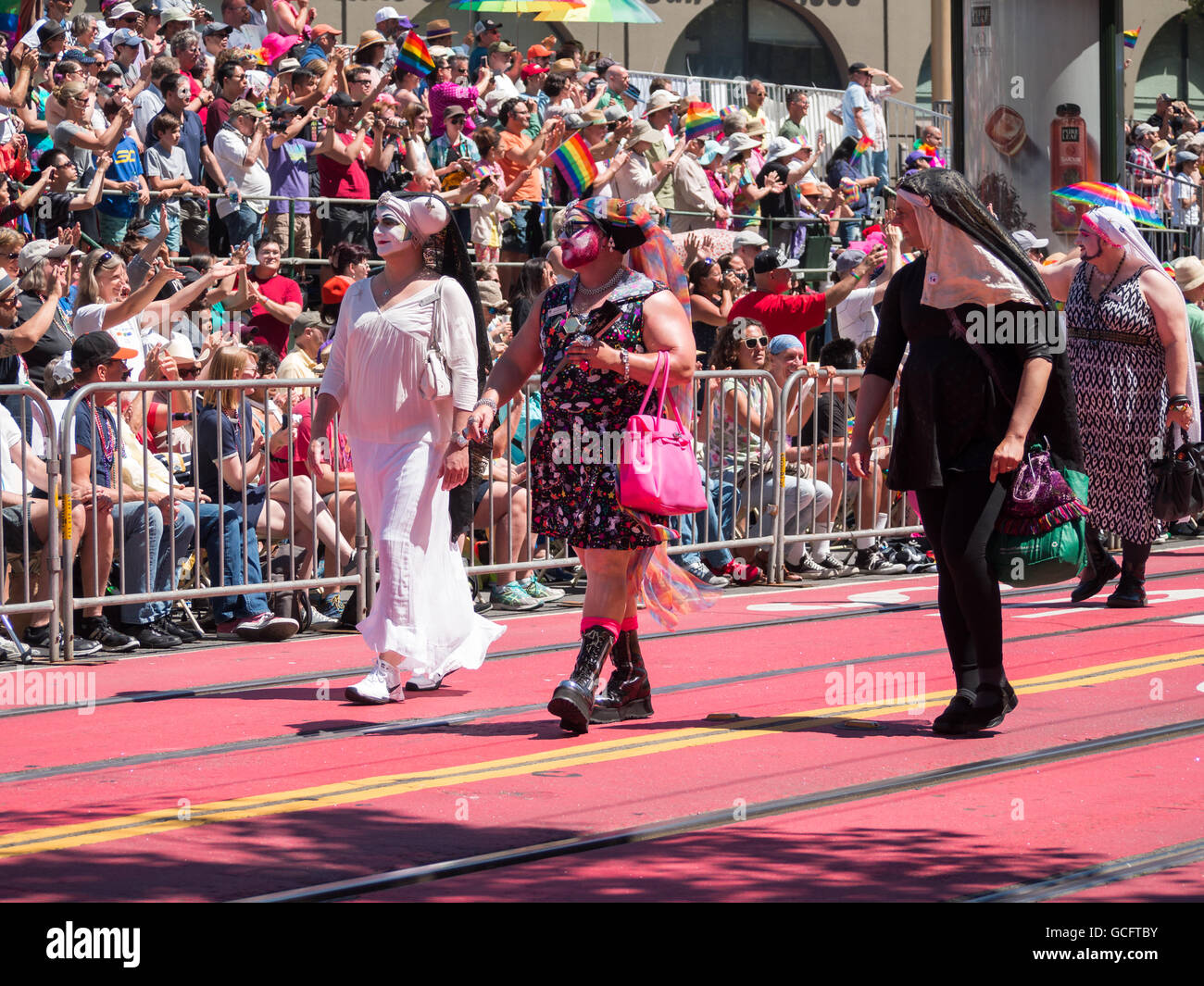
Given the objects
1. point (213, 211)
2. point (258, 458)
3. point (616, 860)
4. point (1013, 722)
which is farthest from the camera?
point (213, 211)

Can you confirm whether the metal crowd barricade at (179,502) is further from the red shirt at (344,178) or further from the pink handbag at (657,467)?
the red shirt at (344,178)

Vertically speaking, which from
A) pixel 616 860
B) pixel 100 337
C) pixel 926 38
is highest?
pixel 926 38

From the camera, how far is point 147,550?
34.3ft

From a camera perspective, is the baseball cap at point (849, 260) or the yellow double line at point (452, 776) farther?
the baseball cap at point (849, 260)

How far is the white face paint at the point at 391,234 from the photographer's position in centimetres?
856

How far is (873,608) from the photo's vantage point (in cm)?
1155

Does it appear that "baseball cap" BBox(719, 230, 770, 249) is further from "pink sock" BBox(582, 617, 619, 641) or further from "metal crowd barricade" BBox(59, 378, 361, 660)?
"pink sock" BBox(582, 617, 619, 641)

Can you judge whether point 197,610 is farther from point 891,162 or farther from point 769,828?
point 891,162

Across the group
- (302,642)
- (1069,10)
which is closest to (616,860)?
(302,642)

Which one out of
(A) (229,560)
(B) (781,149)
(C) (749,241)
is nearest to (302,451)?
(A) (229,560)

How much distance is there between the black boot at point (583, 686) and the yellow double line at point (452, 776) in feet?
0.49

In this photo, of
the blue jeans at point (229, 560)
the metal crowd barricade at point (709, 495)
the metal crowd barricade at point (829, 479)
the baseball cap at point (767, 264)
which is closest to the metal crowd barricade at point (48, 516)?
the blue jeans at point (229, 560)
